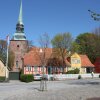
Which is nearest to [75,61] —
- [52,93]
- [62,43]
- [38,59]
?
[62,43]

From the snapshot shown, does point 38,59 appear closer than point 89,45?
Yes

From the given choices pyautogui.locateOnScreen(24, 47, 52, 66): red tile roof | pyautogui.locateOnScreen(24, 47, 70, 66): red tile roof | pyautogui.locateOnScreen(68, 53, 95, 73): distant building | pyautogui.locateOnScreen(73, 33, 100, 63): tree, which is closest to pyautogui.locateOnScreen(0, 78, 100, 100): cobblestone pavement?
pyautogui.locateOnScreen(24, 47, 52, 66): red tile roof

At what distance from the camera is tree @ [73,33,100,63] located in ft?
291

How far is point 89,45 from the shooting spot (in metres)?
94.8

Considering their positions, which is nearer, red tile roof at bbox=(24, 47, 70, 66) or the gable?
red tile roof at bbox=(24, 47, 70, 66)

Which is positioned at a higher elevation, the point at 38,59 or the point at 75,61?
the point at 38,59

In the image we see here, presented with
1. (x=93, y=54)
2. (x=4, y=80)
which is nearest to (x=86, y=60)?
(x=93, y=54)

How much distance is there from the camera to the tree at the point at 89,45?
8869 centimetres

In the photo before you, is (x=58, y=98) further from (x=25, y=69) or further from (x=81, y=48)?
(x=81, y=48)

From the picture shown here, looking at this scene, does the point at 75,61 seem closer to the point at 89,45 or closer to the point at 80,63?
the point at 80,63

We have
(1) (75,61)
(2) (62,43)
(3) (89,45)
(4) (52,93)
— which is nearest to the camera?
(4) (52,93)

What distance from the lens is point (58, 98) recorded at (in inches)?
827

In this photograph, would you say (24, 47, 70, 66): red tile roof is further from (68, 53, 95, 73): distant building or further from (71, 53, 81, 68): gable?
(71, 53, 81, 68): gable

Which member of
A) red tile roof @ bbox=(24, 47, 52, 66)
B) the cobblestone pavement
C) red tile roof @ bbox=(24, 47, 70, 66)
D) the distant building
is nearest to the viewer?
the cobblestone pavement
